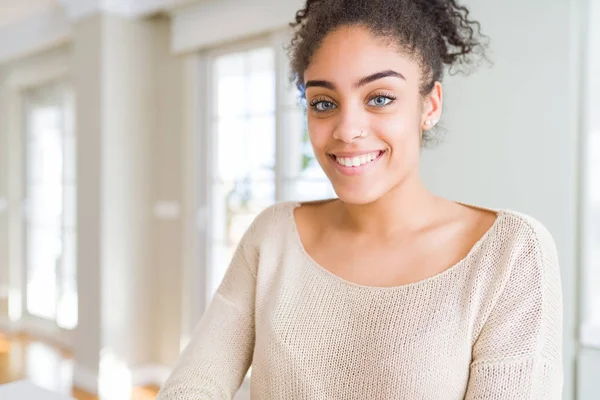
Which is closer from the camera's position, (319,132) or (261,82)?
(319,132)

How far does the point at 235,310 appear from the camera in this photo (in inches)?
45.8

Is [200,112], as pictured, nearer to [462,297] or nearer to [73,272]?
[73,272]

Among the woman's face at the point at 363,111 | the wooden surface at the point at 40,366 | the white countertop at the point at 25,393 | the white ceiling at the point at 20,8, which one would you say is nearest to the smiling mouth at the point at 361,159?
the woman's face at the point at 363,111

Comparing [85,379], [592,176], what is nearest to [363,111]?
[592,176]

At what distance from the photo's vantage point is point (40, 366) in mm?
4301

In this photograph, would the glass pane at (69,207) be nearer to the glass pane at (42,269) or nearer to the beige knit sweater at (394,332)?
the glass pane at (42,269)

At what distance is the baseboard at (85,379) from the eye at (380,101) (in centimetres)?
349

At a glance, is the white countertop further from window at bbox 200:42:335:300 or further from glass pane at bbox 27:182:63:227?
glass pane at bbox 27:182:63:227

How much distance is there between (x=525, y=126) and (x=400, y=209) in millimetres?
1305

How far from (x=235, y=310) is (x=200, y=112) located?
9.17ft

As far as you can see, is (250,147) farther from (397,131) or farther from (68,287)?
(397,131)

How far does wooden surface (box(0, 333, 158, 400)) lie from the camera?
12.6 ft

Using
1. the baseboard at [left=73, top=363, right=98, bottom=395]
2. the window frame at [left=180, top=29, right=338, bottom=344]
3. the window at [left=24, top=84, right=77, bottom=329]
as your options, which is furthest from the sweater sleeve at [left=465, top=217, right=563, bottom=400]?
the window at [left=24, top=84, right=77, bottom=329]

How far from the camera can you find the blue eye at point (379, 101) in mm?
1008
